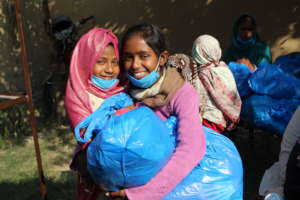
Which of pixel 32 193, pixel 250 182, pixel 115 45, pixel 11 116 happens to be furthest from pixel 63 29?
pixel 115 45

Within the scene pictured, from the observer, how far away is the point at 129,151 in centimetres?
124

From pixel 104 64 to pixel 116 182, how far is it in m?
0.63

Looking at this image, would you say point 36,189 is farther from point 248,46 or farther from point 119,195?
point 248,46

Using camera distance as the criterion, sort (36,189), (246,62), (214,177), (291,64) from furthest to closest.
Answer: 1. (246,62)
2. (36,189)
3. (291,64)
4. (214,177)

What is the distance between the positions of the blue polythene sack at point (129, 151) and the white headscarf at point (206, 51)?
5.96ft

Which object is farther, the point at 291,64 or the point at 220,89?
the point at 291,64

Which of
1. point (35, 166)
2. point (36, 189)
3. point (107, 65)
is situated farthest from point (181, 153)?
point (35, 166)

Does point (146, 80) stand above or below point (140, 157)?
above

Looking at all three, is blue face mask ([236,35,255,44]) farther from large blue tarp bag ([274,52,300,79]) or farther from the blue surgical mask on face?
the blue surgical mask on face

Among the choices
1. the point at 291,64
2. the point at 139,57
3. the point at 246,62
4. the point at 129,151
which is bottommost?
the point at 246,62

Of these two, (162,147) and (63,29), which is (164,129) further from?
(63,29)

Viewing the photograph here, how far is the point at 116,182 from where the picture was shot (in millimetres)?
1310

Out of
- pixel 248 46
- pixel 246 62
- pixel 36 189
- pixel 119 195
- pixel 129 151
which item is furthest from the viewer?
pixel 248 46

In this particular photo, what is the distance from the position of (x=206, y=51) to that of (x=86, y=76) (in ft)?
5.31
